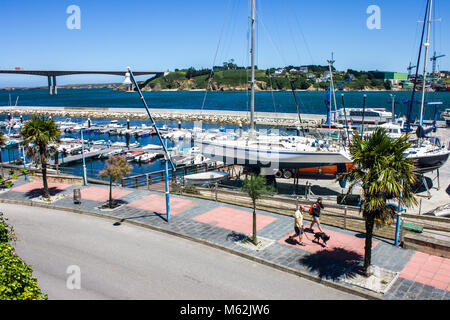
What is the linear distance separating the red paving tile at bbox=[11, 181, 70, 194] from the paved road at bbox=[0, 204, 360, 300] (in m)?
5.76

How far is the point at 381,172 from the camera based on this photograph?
9.73 metres

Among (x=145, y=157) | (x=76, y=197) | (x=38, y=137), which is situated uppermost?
(x=38, y=137)

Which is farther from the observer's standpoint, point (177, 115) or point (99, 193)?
point (177, 115)

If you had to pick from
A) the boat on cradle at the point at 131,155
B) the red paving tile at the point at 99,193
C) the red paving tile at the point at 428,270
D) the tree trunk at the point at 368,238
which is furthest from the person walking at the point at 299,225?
the boat on cradle at the point at 131,155

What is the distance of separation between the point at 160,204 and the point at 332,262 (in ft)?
31.7

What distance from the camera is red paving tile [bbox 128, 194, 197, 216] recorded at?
17688mm

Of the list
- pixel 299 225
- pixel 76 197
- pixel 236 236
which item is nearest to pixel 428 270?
pixel 299 225

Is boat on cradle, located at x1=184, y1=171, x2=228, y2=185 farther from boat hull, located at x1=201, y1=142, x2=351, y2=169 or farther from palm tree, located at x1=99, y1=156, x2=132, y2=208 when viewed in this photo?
palm tree, located at x1=99, y1=156, x2=132, y2=208

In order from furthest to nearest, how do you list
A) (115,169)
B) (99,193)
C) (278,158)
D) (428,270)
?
(278,158) < (99,193) < (115,169) < (428,270)

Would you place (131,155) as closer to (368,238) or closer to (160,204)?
(160,204)

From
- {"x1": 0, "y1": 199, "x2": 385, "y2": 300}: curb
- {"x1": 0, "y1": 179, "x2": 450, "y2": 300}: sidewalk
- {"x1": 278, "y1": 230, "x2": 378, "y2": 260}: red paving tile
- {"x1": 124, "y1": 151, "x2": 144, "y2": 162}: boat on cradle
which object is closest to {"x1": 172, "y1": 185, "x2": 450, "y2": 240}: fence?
{"x1": 0, "y1": 179, "x2": 450, "y2": 300}: sidewalk

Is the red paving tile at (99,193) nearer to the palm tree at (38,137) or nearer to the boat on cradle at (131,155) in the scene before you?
the palm tree at (38,137)

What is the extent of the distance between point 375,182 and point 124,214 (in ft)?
38.6

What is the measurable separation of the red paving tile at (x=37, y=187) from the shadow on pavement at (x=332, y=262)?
16064mm
